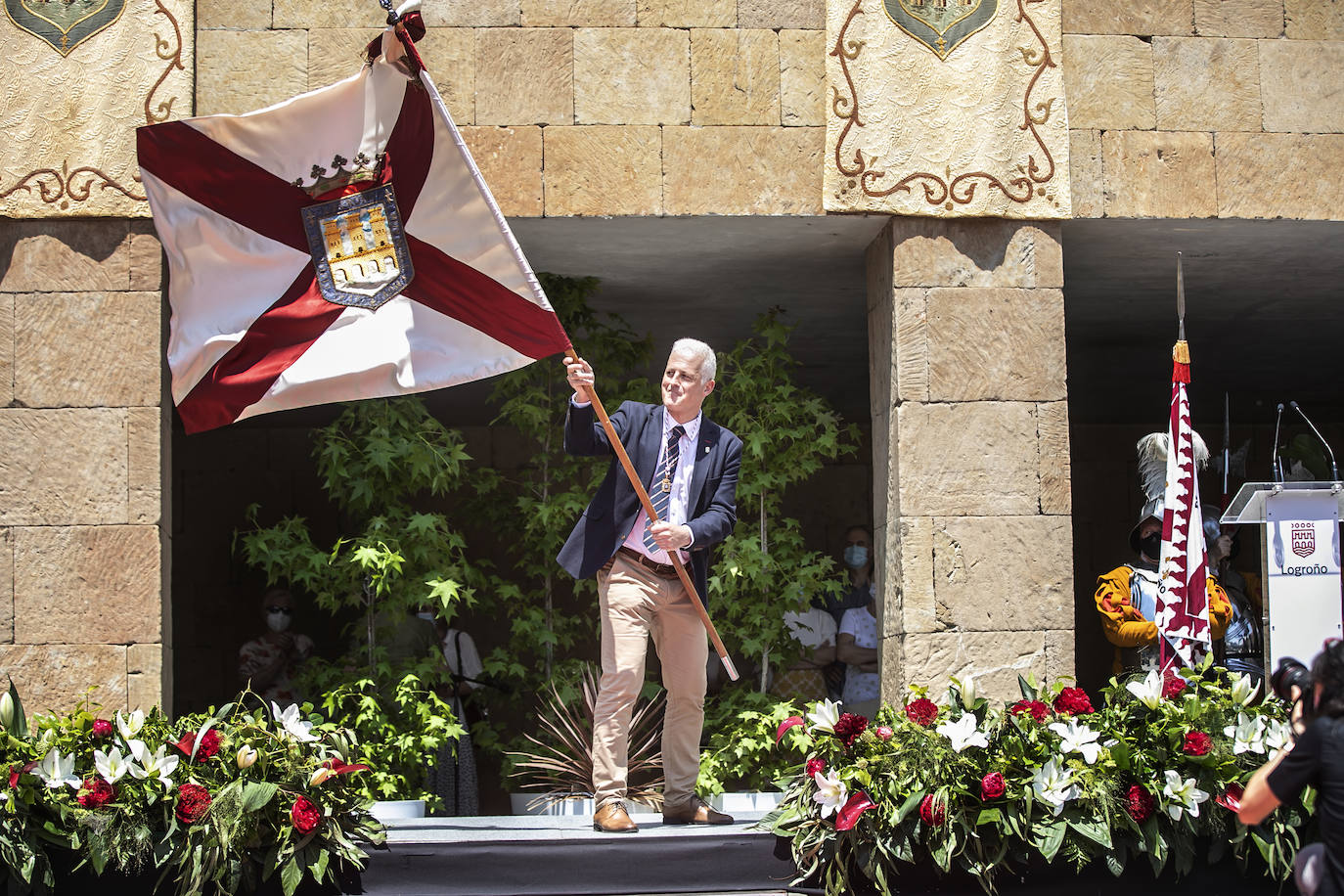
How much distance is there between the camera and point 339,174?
5246 millimetres

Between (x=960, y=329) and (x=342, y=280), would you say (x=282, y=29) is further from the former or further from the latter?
(x=960, y=329)

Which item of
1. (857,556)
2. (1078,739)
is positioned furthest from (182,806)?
(857,556)

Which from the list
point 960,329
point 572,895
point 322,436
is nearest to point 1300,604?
point 960,329

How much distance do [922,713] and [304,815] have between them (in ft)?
6.42

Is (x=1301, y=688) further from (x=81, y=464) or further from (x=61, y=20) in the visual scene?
(x=61, y=20)

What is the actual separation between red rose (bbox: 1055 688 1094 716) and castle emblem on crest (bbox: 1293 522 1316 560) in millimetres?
1890

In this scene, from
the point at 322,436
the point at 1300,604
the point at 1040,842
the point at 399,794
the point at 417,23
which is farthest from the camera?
the point at 322,436

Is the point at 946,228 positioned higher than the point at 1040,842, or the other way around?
the point at 946,228

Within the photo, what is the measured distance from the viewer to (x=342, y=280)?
5.22 m

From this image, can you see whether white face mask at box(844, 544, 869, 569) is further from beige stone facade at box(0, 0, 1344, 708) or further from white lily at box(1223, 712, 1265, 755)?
white lily at box(1223, 712, 1265, 755)

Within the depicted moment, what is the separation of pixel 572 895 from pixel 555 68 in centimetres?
343

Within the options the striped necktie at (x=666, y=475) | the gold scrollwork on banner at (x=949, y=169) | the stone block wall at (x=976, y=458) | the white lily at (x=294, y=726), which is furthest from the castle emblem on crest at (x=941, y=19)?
the white lily at (x=294, y=726)

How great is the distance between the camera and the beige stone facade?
6.03 meters

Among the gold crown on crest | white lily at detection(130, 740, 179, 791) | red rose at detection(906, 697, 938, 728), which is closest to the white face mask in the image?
red rose at detection(906, 697, 938, 728)
